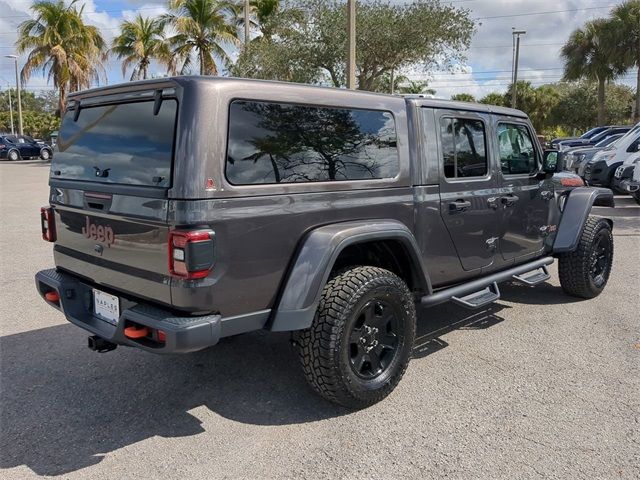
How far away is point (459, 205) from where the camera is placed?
4141mm

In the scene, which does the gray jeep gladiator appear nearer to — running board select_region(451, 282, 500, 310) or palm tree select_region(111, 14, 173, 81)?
running board select_region(451, 282, 500, 310)

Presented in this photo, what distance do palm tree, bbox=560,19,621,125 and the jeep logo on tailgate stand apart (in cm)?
3083

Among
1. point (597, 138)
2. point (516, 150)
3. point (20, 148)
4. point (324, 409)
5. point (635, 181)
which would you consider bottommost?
point (324, 409)

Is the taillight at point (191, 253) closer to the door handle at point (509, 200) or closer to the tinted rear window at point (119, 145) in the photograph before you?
the tinted rear window at point (119, 145)

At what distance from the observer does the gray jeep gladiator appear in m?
2.86

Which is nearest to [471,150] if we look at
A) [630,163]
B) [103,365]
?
[103,365]

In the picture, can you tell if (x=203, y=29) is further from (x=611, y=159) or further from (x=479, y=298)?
(x=479, y=298)

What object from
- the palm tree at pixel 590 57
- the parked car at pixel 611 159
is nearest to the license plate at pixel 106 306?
the parked car at pixel 611 159

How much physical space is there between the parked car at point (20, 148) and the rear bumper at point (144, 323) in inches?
1342

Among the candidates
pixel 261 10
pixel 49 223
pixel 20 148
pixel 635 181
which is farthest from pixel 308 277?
pixel 20 148

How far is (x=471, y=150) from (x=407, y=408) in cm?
206

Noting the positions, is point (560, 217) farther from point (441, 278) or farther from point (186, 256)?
point (186, 256)

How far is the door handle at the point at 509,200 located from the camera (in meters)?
4.59

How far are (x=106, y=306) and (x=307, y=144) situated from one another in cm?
155
